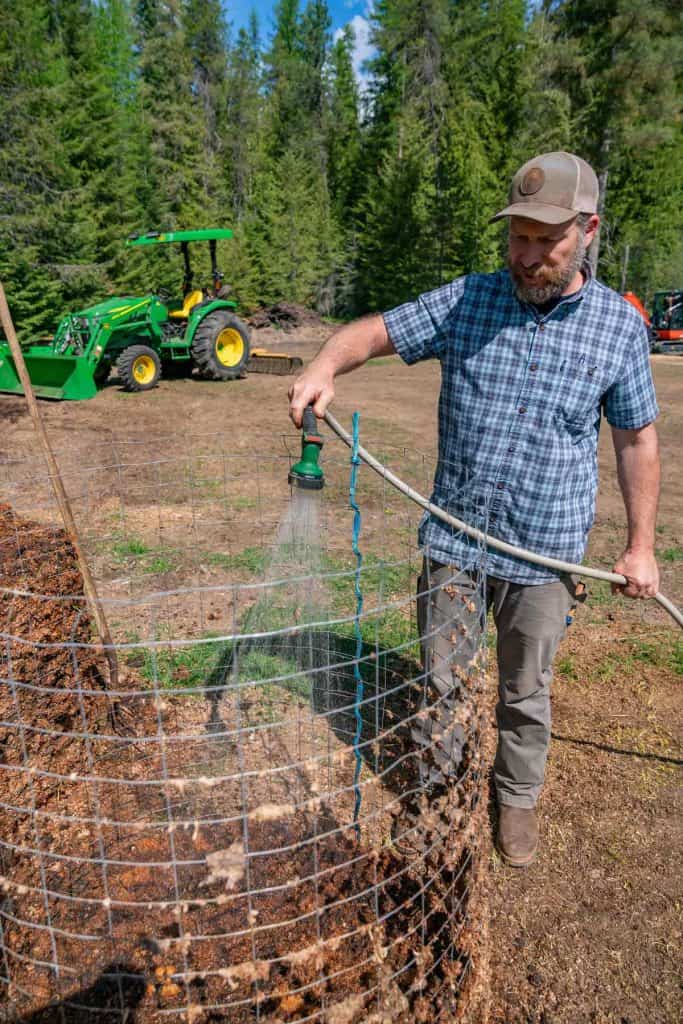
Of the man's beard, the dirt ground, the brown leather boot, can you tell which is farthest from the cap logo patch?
the dirt ground

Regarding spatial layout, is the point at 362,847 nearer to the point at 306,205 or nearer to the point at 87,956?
the point at 87,956

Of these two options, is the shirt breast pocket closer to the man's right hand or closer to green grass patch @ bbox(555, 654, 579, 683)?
the man's right hand

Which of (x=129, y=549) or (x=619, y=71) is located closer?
(x=129, y=549)

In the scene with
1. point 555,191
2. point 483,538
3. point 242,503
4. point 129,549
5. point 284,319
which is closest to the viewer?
point 555,191

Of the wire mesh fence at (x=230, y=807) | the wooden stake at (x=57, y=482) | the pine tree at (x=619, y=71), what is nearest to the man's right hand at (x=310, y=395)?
the wire mesh fence at (x=230, y=807)

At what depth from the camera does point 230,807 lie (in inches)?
87.8

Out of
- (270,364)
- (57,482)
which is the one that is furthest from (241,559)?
(270,364)

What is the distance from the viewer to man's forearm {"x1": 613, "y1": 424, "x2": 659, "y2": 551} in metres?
1.92

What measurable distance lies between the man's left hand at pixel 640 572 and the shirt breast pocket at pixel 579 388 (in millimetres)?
437

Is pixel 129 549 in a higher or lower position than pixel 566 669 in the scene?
higher

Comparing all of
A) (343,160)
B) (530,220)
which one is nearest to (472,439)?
(530,220)

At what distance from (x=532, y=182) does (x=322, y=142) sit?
111 feet

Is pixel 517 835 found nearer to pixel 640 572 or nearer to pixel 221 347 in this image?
pixel 640 572

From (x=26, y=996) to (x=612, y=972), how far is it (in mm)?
1474
